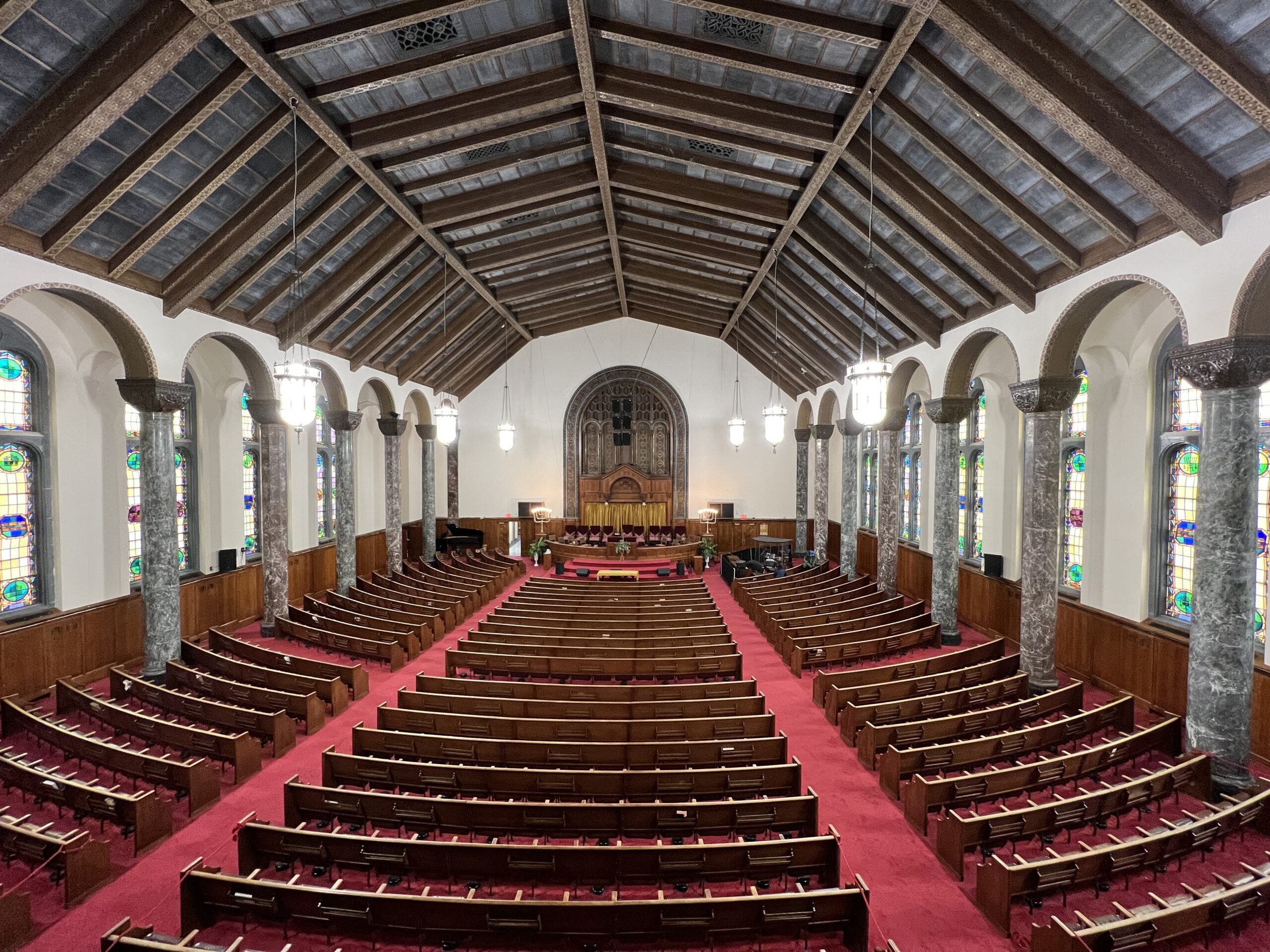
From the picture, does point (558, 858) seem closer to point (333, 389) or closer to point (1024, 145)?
point (1024, 145)

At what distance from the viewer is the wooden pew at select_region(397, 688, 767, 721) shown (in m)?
8.44

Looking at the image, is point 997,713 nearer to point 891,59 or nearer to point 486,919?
point 486,919

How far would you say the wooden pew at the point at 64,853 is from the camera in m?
5.38

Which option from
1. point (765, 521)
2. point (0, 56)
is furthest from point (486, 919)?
point (765, 521)

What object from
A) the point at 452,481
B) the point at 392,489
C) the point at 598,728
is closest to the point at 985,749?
the point at 598,728

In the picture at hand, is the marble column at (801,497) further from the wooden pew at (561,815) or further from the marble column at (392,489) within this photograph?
the wooden pew at (561,815)

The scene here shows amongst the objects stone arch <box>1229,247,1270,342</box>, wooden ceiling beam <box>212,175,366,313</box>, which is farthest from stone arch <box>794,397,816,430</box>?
wooden ceiling beam <box>212,175,366,313</box>

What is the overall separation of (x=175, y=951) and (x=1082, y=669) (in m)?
13.2

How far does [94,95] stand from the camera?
659 cm

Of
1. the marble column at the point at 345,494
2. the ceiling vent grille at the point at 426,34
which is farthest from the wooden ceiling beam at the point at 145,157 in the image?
the marble column at the point at 345,494

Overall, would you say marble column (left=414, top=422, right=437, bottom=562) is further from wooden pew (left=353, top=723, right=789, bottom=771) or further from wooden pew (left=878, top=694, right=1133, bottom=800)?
wooden pew (left=878, top=694, right=1133, bottom=800)

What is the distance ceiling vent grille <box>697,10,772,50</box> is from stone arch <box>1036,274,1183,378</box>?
566cm

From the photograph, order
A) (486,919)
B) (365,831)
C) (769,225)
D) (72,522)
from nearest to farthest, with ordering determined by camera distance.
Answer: (486,919)
(365,831)
(72,522)
(769,225)

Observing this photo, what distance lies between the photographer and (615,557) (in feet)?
75.4
